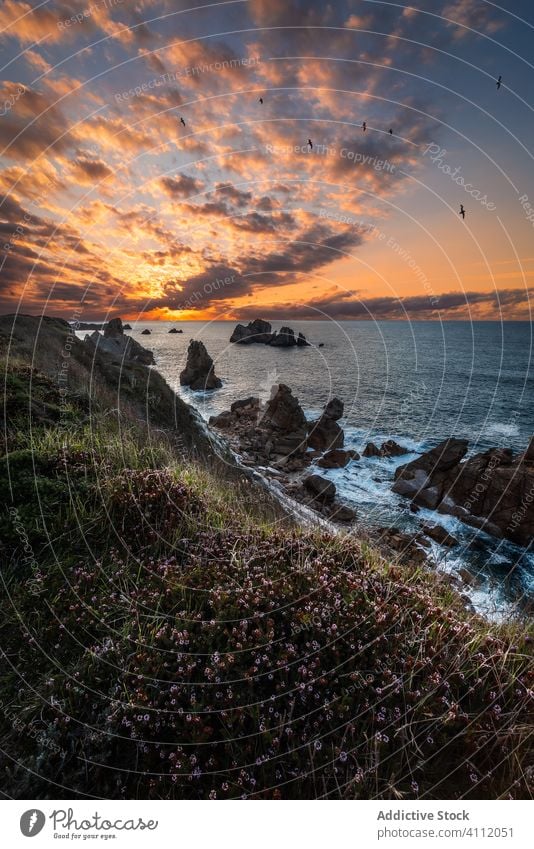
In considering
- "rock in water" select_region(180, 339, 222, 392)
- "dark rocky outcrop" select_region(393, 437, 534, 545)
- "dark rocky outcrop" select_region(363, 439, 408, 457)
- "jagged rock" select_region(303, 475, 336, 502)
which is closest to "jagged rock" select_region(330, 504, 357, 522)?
"jagged rock" select_region(303, 475, 336, 502)

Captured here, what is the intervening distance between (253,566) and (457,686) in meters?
2.51

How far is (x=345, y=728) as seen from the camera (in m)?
3.01

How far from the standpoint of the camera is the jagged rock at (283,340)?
13762 cm

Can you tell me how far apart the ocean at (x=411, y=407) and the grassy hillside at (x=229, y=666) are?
2.17 metres

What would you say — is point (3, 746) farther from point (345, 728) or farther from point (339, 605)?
point (339, 605)

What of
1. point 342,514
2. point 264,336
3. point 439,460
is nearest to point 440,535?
point 342,514

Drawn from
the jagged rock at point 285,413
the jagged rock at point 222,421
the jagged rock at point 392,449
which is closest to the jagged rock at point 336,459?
the jagged rock at point 392,449

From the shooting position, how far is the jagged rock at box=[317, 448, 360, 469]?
38844mm

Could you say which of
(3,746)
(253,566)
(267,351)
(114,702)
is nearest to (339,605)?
(253,566)

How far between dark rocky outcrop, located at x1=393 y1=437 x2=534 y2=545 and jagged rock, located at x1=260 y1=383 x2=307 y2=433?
44.0ft

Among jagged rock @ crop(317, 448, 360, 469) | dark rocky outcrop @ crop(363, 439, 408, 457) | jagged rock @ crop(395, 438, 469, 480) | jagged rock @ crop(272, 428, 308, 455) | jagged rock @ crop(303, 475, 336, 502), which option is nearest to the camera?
jagged rock @ crop(303, 475, 336, 502)

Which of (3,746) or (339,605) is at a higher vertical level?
(339,605)

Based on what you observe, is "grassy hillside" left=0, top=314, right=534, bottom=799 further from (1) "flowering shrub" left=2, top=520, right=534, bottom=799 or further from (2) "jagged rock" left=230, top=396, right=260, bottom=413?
(2) "jagged rock" left=230, top=396, right=260, bottom=413

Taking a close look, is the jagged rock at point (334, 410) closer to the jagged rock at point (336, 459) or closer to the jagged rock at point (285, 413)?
the jagged rock at point (285, 413)
